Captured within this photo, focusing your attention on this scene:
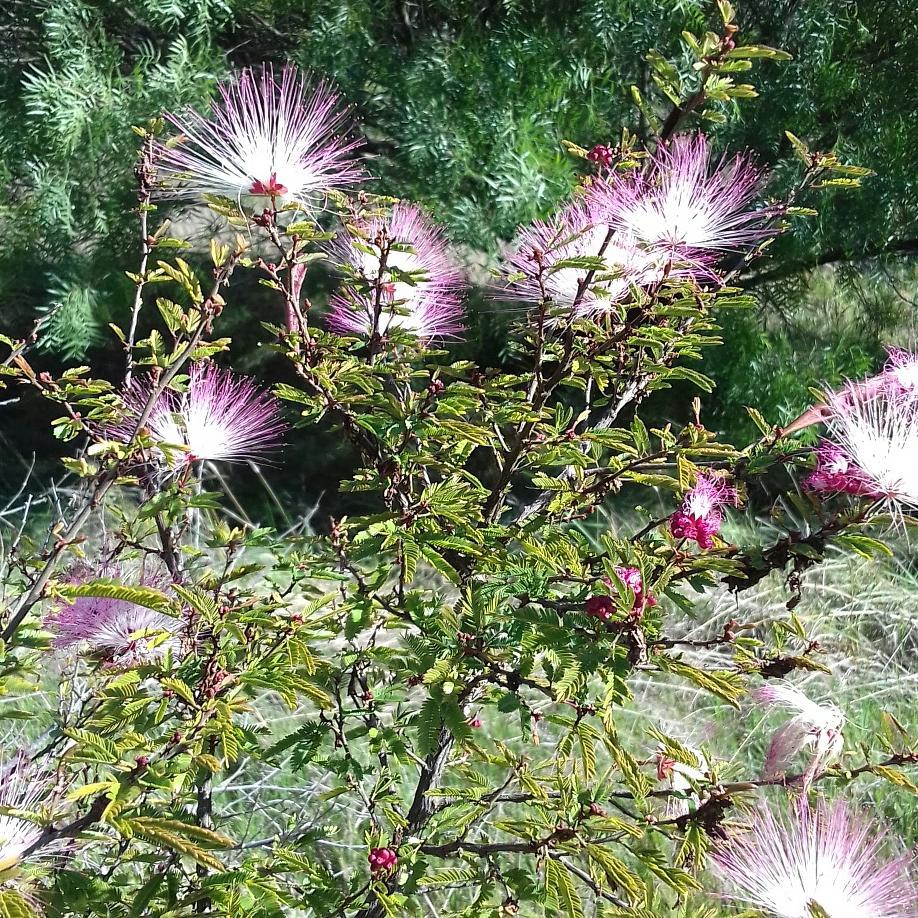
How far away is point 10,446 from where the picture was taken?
9.10 feet

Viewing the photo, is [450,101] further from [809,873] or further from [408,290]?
[809,873]

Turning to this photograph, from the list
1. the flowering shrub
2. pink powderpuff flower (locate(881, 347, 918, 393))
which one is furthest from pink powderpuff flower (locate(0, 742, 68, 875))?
pink powderpuff flower (locate(881, 347, 918, 393))

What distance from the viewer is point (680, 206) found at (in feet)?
2.74

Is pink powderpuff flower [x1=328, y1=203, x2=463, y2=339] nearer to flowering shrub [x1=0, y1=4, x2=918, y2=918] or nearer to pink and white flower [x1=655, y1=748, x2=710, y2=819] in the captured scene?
flowering shrub [x1=0, y1=4, x2=918, y2=918]

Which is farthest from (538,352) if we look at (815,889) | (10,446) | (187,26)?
(10,446)

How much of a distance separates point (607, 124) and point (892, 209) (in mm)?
786

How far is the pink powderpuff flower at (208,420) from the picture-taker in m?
0.86

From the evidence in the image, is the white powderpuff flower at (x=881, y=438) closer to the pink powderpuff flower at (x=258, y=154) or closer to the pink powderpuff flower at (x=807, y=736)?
the pink powderpuff flower at (x=807, y=736)

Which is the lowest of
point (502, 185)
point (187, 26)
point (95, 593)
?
point (95, 593)

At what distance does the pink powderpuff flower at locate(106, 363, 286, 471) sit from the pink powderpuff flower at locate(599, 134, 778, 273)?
42cm

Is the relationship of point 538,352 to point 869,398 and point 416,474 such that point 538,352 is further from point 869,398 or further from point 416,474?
point 869,398

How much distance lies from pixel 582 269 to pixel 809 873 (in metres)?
0.55

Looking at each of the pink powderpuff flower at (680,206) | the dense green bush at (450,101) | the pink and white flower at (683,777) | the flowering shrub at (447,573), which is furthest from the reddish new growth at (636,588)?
the dense green bush at (450,101)

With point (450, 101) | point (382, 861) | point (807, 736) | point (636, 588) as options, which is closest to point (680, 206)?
point (636, 588)
